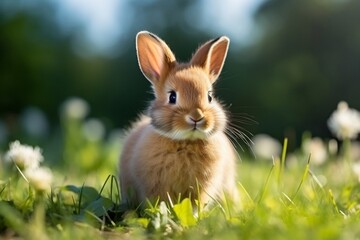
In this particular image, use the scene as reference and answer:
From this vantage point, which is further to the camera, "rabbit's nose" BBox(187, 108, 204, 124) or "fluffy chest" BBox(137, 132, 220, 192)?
"fluffy chest" BBox(137, 132, 220, 192)

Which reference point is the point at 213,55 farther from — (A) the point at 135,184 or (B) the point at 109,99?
(B) the point at 109,99

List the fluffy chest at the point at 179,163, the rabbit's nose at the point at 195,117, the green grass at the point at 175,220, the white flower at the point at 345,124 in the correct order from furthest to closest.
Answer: the white flower at the point at 345,124 < the fluffy chest at the point at 179,163 < the rabbit's nose at the point at 195,117 < the green grass at the point at 175,220

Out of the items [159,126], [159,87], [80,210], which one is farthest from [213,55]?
[80,210]

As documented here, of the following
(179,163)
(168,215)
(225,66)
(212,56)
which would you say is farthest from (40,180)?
(225,66)

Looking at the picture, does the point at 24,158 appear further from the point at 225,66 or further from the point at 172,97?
the point at 225,66

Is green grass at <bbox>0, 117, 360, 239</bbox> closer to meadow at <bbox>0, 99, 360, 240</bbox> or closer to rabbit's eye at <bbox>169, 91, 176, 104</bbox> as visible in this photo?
meadow at <bbox>0, 99, 360, 240</bbox>

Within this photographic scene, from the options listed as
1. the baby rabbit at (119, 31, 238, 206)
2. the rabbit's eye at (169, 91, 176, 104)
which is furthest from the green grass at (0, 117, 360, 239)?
the rabbit's eye at (169, 91, 176, 104)

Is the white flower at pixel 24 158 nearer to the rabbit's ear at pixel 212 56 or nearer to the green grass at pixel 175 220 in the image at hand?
the green grass at pixel 175 220

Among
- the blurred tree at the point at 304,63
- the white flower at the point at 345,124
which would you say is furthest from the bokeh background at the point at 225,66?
the white flower at the point at 345,124
